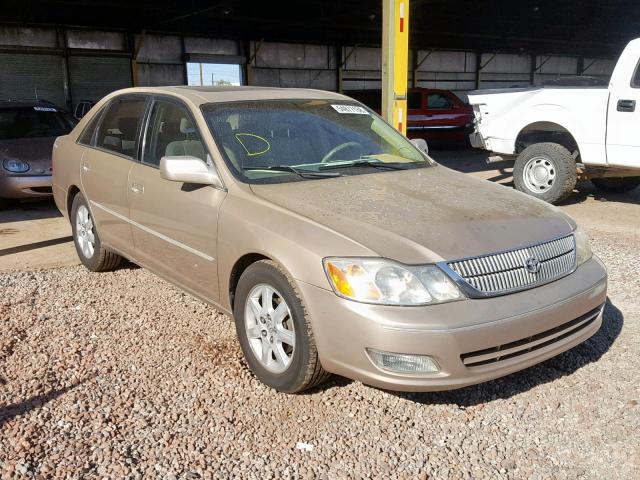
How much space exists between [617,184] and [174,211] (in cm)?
735

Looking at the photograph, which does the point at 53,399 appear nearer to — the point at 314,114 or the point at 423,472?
the point at 423,472

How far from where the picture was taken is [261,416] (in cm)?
298

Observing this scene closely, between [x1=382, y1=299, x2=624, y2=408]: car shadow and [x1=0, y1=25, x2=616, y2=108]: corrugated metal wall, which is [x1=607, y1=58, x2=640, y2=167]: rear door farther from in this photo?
[x1=0, y1=25, x2=616, y2=108]: corrugated metal wall

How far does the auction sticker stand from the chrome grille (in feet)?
6.13

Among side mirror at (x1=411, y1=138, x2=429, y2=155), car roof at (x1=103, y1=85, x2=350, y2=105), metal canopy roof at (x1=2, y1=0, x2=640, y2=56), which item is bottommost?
side mirror at (x1=411, y1=138, x2=429, y2=155)

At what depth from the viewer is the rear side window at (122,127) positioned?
441 centimetres

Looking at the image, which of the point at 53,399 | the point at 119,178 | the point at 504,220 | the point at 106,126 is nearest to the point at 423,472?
the point at 504,220

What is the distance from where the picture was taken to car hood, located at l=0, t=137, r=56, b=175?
8.09 metres

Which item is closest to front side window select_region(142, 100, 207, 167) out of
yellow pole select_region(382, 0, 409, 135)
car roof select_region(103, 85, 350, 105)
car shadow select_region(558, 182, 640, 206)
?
car roof select_region(103, 85, 350, 105)

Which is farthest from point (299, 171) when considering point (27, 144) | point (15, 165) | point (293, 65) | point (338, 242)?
point (293, 65)

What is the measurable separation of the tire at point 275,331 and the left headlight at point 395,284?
1.02 ft

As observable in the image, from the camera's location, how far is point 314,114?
4.15m

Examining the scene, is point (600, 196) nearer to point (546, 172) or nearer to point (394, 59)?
point (546, 172)

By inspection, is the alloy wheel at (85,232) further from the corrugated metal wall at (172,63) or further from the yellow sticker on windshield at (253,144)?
the corrugated metal wall at (172,63)
